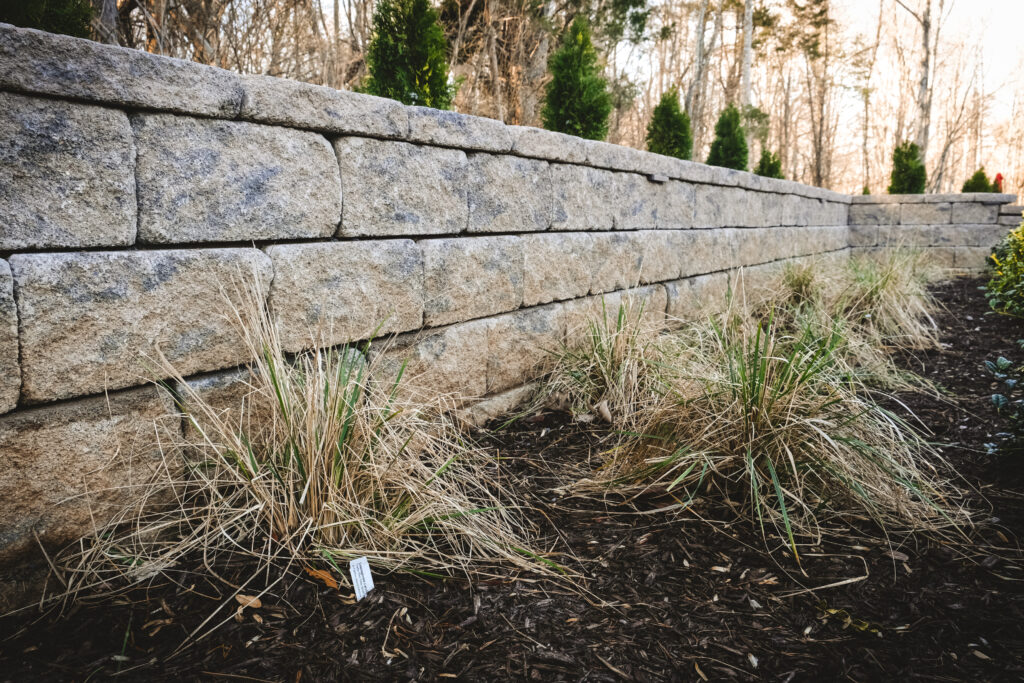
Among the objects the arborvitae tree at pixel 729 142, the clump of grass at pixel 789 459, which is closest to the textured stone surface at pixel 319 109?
the clump of grass at pixel 789 459

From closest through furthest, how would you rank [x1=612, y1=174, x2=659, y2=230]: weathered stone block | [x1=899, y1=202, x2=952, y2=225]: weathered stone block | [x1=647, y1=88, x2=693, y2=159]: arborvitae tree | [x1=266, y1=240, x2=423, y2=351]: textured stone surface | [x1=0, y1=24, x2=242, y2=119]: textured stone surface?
[x1=0, y1=24, x2=242, y2=119]: textured stone surface → [x1=266, y1=240, x2=423, y2=351]: textured stone surface → [x1=612, y1=174, x2=659, y2=230]: weathered stone block → [x1=647, y1=88, x2=693, y2=159]: arborvitae tree → [x1=899, y1=202, x2=952, y2=225]: weathered stone block

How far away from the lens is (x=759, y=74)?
63.9ft

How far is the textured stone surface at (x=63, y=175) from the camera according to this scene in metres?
1.37

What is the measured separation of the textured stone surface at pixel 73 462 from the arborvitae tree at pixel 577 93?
3.50m

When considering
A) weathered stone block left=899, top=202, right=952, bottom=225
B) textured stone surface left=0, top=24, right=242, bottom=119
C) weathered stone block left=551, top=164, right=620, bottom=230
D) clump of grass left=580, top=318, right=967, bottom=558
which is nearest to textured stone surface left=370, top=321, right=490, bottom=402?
clump of grass left=580, top=318, right=967, bottom=558

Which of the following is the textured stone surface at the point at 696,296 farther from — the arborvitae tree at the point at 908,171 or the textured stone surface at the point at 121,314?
the arborvitae tree at the point at 908,171

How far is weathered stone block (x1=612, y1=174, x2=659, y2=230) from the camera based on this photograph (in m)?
3.77

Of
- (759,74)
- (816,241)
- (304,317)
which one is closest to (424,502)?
(304,317)

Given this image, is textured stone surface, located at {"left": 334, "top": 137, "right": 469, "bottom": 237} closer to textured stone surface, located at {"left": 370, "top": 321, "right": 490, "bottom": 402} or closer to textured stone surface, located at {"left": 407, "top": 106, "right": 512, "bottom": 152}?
textured stone surface, located at {"left": 407, "top": 106, "right": 512, "bottom": 152}

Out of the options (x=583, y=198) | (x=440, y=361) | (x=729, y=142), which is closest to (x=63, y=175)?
(x=440, y=361)

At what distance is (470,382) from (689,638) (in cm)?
151

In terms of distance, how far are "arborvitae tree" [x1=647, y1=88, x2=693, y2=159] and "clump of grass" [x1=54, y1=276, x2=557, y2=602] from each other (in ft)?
16.8

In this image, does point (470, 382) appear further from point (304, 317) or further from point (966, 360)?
point (966, 360)

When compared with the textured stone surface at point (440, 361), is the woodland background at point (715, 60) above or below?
above
